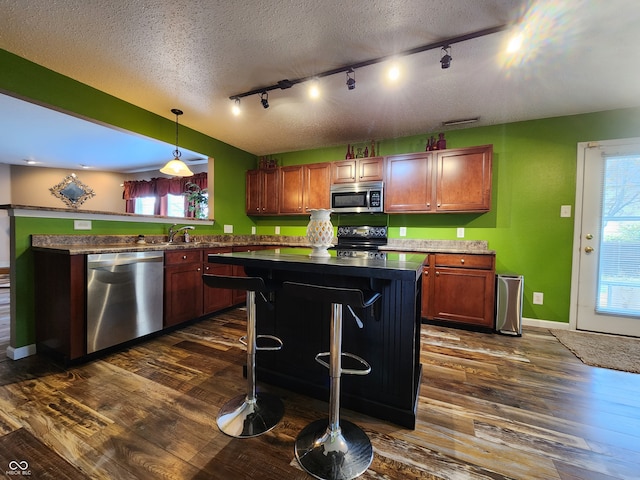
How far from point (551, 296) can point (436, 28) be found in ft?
10.2

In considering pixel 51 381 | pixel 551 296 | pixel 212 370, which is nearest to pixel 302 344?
pixel 212 370

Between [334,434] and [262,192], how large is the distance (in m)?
3.72

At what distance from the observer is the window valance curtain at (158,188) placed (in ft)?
19.8

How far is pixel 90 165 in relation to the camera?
6.19 metres

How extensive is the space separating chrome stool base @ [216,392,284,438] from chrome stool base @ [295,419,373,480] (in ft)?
0.72

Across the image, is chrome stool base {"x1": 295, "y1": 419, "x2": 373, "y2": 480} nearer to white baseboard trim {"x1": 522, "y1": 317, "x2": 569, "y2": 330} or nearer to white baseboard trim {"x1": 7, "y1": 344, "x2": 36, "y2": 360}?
white baseboard trim {"x1": 7, "y1": 344, "x2": 36, "y2": 360}

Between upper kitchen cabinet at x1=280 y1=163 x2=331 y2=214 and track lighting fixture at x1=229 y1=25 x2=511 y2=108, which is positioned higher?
track lighting fixture at x1=229 y1=25 x2=511 y2=108

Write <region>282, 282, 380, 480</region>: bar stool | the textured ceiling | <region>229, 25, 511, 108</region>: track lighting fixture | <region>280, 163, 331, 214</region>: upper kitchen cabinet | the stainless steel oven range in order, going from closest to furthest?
<region>282, 282, 380, 480</region>: bar stool < the textured ceiling < <region>229, 25, 511, 108</region>: track lighting fixture < the stainless steel oven range < <region>280, 163, 331, 214</region>: upper kitchen cabinet

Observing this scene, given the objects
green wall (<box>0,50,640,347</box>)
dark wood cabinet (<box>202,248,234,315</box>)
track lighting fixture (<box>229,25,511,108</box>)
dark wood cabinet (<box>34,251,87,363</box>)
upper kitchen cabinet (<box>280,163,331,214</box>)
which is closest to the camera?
track lighting fixture (<box>229,25,511,108</box>)

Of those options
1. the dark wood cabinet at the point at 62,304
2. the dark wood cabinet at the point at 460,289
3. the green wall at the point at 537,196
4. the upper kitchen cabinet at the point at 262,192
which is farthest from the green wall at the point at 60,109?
the green wall at the point at 537,196

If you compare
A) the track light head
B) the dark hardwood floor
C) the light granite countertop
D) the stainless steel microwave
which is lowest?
the dark hardwood floor

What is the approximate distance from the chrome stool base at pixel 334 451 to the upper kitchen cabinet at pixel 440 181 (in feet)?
8.83

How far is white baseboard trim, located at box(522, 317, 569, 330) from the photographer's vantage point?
9.87ft

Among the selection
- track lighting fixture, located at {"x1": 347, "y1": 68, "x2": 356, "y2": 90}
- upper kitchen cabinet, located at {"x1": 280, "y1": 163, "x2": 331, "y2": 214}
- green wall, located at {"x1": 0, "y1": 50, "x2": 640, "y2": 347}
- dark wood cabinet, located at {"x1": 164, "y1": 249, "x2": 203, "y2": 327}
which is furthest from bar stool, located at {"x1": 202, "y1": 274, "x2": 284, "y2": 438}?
upper kitchen cabinet, located at {"x1": 280, "y1": 163, "x2": 331, "y2": 214}
